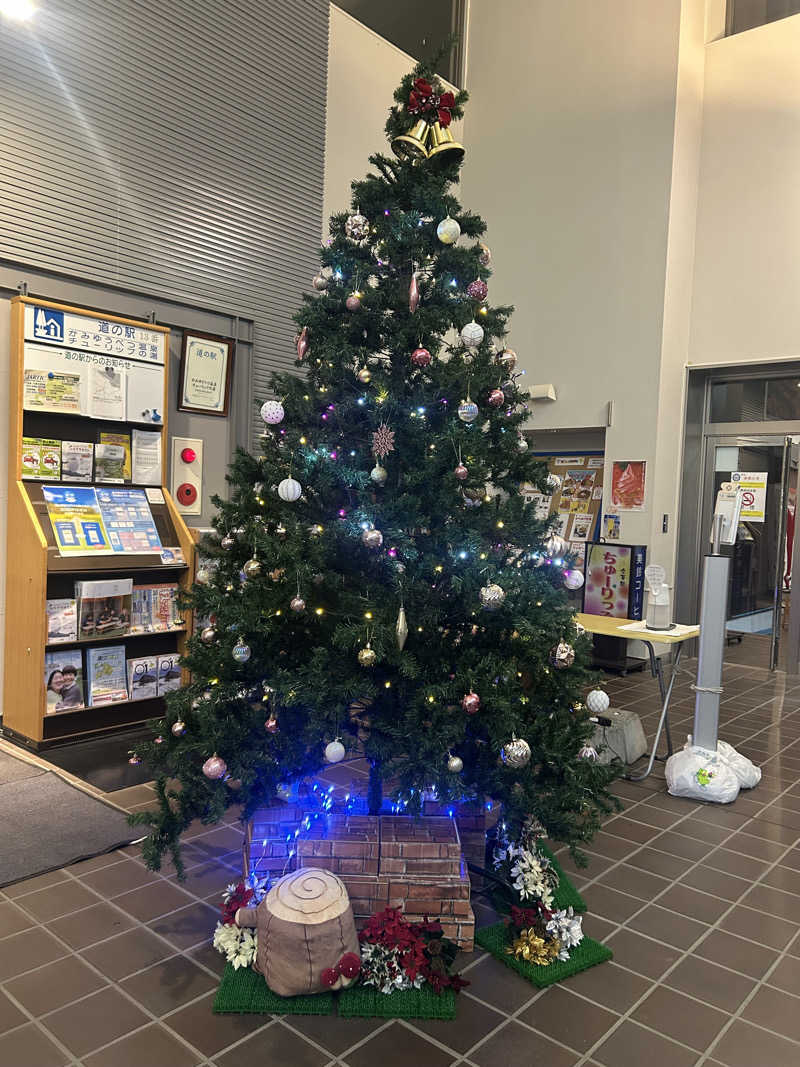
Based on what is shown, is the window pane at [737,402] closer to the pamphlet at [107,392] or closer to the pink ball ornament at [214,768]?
the pamphlet at [107,392]

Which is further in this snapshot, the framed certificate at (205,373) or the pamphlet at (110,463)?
the framed certificate at (205,373)

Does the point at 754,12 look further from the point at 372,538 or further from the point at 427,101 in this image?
the point at 372,538

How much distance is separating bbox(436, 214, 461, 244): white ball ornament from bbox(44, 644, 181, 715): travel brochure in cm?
268

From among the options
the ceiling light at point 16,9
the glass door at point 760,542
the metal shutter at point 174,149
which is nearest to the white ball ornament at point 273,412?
the metal shutter at point 174,149

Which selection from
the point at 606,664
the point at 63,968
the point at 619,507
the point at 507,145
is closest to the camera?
the point at 63,968

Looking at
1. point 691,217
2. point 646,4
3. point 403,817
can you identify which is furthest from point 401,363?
point 646,4

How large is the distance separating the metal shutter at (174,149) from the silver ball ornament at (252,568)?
284 centimetres

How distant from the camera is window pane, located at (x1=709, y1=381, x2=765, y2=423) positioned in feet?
23.4

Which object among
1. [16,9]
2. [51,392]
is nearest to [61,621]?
[51,392]

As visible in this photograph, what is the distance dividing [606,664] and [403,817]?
438cm

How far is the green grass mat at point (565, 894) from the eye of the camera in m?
2.71

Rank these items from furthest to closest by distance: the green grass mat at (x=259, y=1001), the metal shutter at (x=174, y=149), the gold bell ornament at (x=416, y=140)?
the metal shutter at (x=174, y=149), the gold bell ornament at (x=416, y=140), the green grass mat at (x=259, y=1001)

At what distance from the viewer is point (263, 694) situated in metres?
2.61

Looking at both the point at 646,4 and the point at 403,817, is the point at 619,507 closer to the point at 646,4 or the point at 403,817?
the point at 646,4
